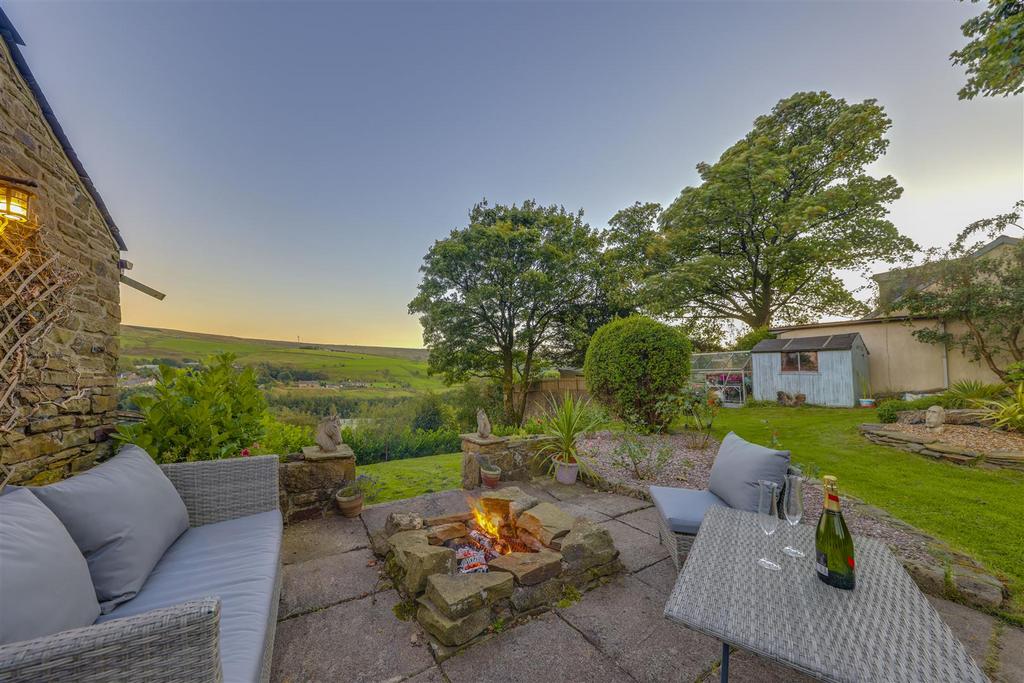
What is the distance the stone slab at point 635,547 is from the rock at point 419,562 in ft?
3.55

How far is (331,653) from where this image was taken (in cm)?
158

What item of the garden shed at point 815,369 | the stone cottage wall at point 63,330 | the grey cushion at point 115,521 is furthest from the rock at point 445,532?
the garden shed at point 815,369

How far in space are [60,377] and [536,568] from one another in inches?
124

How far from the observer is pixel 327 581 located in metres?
2.11

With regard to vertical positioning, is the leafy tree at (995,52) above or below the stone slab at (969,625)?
above

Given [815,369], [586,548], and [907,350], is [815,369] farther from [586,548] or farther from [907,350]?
[586,548]

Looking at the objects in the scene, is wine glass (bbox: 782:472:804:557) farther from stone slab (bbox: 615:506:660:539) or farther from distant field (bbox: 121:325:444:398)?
distant field (bbox: 121:325:444:398)

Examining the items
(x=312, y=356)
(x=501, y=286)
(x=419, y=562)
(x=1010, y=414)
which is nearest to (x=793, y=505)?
(x=419, y=562)

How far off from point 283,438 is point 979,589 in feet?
19.6

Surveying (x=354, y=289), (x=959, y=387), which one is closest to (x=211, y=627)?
(x=354, y=289)

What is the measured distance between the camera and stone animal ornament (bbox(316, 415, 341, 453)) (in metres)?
3.14

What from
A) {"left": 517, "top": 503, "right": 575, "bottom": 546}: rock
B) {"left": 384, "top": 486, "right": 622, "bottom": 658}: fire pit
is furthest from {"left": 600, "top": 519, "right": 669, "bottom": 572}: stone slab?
{"left": 517, "top": 503, "right": 575, "bottom": 546}: rock

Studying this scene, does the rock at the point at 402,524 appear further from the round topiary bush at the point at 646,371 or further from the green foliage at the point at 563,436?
the round topiary bush at the point at 646,371

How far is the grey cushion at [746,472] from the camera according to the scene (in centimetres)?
209
